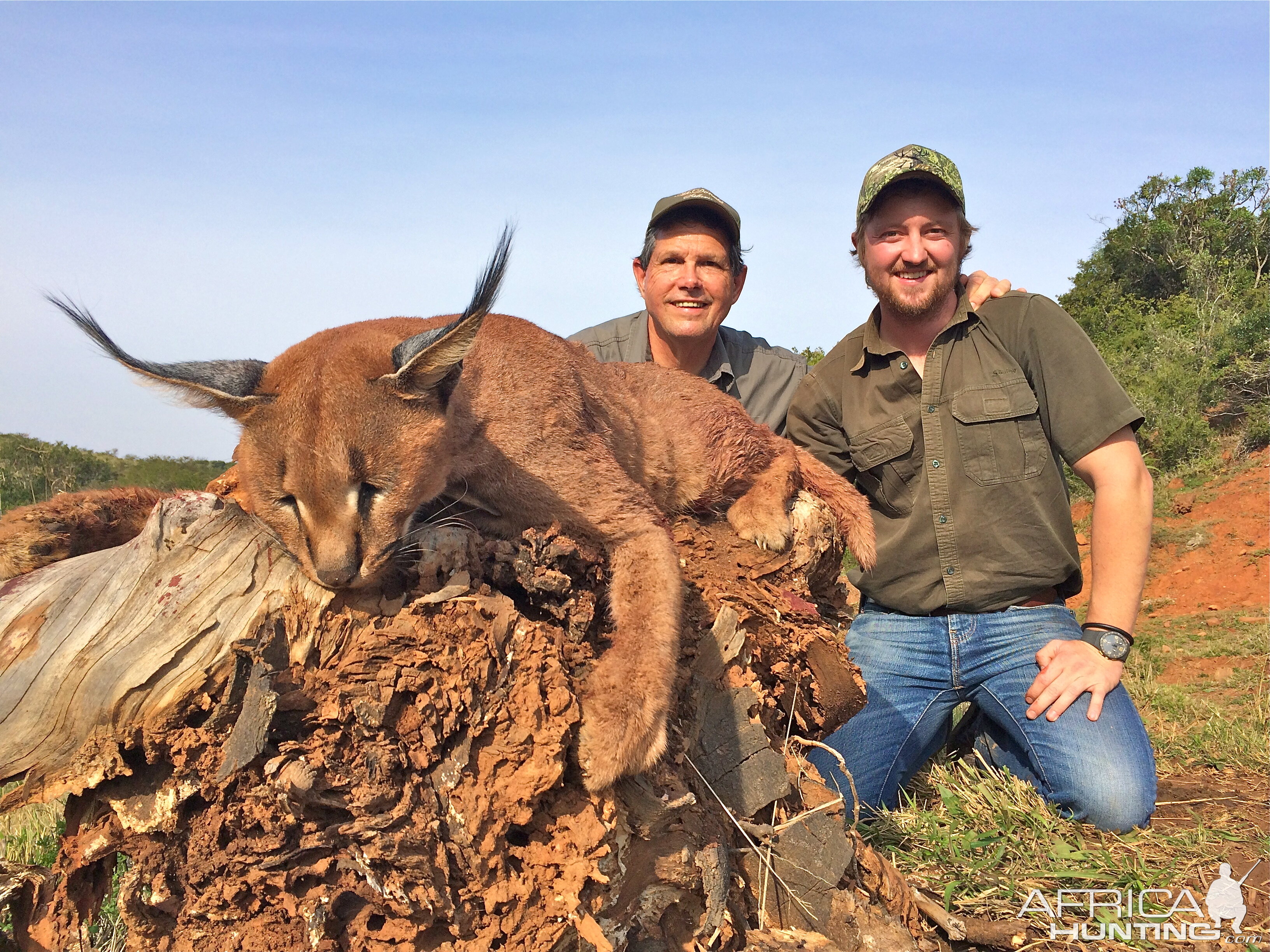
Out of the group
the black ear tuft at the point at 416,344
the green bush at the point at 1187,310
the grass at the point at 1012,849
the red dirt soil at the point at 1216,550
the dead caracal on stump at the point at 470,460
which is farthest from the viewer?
the green bush at the point at 1187,310

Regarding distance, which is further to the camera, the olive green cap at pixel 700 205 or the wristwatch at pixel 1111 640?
the olive green cap at pixel 700 205

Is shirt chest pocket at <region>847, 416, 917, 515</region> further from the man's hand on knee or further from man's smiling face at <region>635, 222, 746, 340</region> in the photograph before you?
man's smiling face at <region>635, 222, 746, 340</region>

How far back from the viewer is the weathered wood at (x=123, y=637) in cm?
271

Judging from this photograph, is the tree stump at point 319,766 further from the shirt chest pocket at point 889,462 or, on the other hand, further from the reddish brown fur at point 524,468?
the shirt chest pocket at point 889,462

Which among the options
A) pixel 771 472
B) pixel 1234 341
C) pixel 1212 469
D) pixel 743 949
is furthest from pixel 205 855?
pixel 1234 341

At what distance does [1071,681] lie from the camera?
15.9ft

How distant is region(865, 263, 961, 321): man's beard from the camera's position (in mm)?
5449

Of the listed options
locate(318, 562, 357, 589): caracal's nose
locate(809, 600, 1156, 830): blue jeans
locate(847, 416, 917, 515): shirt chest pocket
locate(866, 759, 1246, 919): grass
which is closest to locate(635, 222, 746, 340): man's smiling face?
locate(847, 416, 917, 515): shirt chest pocket

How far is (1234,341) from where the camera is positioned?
21828 millimetres

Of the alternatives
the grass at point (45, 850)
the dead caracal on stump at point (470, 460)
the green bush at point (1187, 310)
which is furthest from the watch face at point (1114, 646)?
the green bush at point (1187, 310)

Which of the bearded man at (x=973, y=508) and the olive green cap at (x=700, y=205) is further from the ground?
the olive green cap at (x=700, y=205)

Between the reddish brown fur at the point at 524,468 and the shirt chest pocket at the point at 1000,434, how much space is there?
96 cm

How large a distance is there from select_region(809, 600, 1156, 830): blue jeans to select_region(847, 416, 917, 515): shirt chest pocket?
0.75m

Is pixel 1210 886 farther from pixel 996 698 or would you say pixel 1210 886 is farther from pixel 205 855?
pixel 205 855
